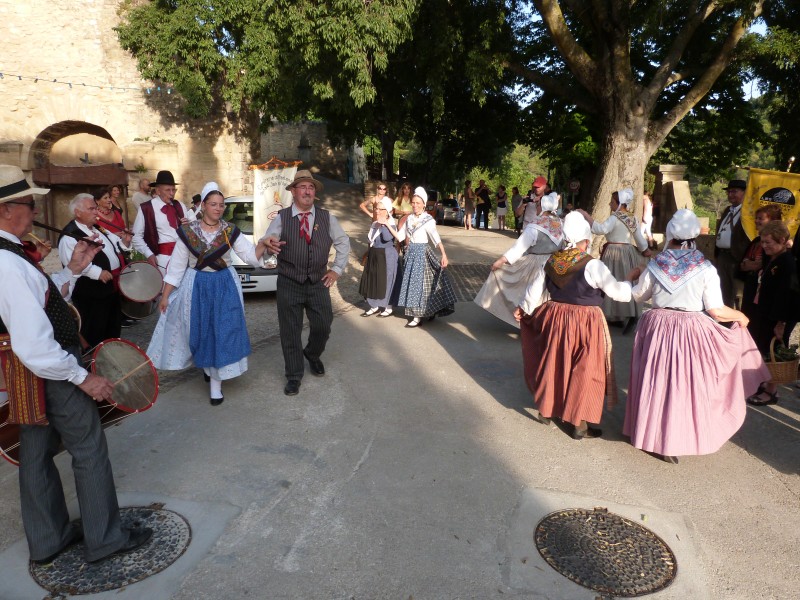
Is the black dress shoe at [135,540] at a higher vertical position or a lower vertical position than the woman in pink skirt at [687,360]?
lower

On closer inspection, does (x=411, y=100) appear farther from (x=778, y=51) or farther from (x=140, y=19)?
(x=778, y=51)

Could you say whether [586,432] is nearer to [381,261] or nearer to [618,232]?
[618,232]

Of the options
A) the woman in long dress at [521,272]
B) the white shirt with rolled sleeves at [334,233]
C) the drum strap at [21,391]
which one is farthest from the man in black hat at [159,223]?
the drum strap at [21,391]

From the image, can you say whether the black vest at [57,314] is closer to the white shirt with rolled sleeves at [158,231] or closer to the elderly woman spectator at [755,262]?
the white shirt with rolled sleeves at [158,231]

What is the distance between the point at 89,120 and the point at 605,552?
17.3 m

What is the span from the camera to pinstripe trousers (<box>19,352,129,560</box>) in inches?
111

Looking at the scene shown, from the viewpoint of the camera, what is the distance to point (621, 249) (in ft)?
25.2

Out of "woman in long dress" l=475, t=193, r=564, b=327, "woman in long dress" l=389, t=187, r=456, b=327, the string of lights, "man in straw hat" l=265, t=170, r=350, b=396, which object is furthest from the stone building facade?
"man in straw hat" l=265, t=170, r=350, b=396

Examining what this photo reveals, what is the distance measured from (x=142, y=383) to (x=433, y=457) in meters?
2.02

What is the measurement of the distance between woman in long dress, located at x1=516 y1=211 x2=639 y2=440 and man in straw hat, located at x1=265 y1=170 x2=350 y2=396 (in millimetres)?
2030

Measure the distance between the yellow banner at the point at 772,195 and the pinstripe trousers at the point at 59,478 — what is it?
6.07 m

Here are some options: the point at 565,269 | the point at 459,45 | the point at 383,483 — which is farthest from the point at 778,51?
the point at 383,483

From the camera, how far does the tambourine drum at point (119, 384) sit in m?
2.99

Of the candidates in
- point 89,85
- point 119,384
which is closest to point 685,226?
point 119,384
